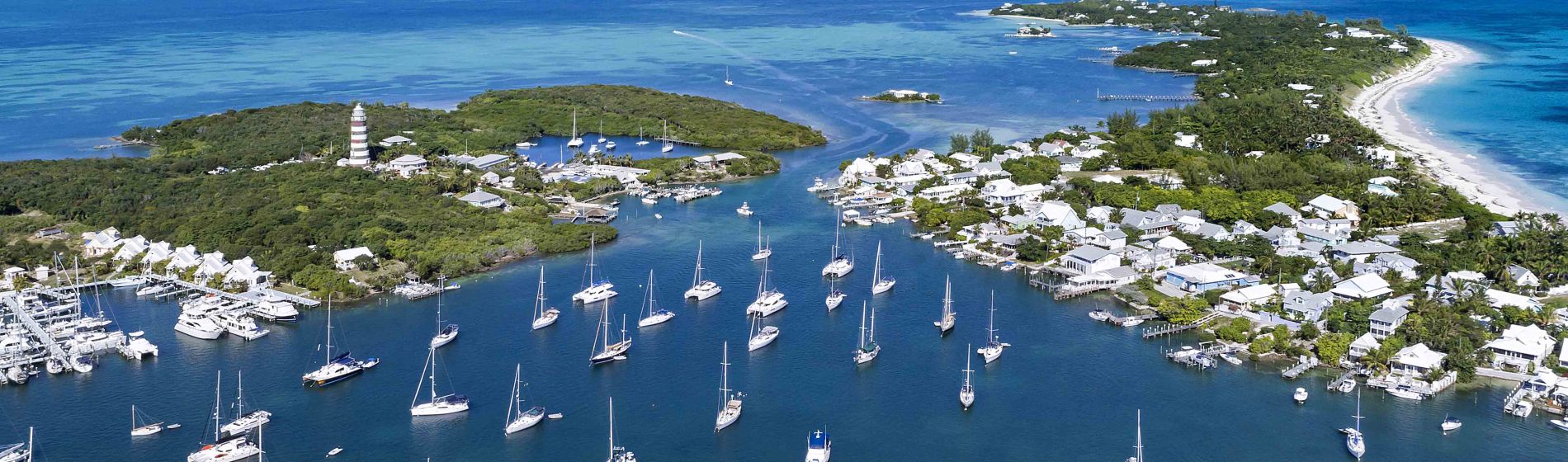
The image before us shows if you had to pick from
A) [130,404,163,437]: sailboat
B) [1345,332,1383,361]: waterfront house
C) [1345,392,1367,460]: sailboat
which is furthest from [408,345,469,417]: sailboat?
[1345,332,1383,361]: waterfront house

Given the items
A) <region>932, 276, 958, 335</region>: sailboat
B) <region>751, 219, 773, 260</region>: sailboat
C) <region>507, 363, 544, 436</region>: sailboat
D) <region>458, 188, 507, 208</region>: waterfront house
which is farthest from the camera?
<region>458, 188, 507, 208</region>: waterfront house

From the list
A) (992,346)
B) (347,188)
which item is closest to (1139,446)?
(992,346)

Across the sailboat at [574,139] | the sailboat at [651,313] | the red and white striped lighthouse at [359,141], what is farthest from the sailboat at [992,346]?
the sailboat at [574,139]

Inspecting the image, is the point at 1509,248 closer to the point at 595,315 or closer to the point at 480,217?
the point at 595,315

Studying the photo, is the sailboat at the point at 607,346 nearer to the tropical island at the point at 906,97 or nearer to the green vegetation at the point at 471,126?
the green vegetation at the point at 471,126

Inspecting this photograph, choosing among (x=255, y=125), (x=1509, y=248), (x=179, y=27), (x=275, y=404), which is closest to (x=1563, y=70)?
(x=1509, y=248)

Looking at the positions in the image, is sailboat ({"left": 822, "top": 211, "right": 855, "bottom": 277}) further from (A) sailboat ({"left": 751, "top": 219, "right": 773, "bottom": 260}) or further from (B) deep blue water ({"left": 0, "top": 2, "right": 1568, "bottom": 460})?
(A) sailboat ({"left": 751, "top": 219, "right": 773, "bottom": 260})
